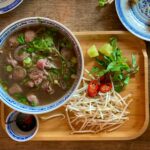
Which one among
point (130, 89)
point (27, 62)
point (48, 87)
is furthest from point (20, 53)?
point (130, 89)

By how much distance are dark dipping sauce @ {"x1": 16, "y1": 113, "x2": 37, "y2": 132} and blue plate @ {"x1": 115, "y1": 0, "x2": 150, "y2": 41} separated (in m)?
0.49

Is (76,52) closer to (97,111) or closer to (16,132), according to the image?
(97,111)

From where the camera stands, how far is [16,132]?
1.54 metres

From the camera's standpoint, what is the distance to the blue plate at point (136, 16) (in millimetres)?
1515

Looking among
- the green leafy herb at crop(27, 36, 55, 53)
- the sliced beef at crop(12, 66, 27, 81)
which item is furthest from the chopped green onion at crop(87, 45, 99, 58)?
the sliced beef at crop(12, 66, 27, 81)

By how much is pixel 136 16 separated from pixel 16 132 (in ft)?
2.00

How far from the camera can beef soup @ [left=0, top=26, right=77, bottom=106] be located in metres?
1.46

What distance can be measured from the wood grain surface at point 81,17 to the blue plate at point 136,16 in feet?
0.12

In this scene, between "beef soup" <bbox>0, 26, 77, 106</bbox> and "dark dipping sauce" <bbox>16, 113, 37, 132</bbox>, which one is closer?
"beef soup" <bbox>0, 26, 77, 106</bbox>

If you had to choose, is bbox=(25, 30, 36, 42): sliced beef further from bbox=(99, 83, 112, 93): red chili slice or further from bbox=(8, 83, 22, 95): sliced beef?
bbox=(99, 83, 112, 93): red chili slice

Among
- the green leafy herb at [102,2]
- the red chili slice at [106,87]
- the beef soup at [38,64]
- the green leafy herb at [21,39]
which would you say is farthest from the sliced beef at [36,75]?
the green leafy herb at [102,2]

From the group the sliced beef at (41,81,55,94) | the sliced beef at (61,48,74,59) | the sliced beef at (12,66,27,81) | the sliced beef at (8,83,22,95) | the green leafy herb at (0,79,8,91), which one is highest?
the sliced beef at (61,48,74,59)

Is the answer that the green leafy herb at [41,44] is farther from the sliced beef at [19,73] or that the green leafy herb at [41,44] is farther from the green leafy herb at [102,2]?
Answer: the green leafy herb at [102,2]

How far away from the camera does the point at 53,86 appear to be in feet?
4.86
